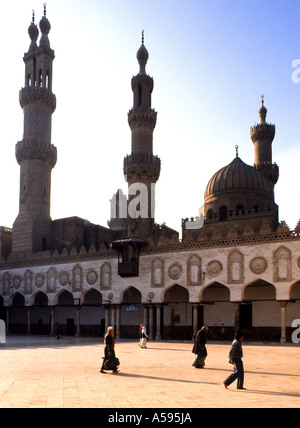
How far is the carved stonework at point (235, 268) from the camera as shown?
30.7 meters

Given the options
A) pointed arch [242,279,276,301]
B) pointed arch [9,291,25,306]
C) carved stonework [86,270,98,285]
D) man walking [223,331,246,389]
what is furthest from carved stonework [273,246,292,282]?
pointed arch [9,291,25,306]

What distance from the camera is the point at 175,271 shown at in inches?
1330

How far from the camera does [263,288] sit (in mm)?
34062

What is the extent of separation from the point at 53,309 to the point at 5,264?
23.4 ft

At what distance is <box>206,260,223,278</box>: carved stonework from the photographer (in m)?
31.7

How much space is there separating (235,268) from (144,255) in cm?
739

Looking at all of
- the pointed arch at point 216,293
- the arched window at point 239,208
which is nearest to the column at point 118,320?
the pointed arch at point 216,293

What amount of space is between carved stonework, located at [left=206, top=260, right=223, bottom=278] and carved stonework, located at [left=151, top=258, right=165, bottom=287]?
370 centimetres

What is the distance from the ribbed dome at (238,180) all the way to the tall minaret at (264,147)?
7.39 metres

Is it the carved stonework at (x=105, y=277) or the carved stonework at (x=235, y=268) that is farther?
the carved stonework at (x=105, y=277)

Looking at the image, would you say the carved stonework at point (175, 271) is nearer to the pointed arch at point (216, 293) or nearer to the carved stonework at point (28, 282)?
A: the pointed arch at point (216, 293)

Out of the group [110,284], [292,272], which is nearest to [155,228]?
[110,284]

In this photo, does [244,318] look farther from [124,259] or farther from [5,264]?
[5,264]

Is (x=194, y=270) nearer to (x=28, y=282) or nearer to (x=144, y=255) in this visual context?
(x=144, y=255)
